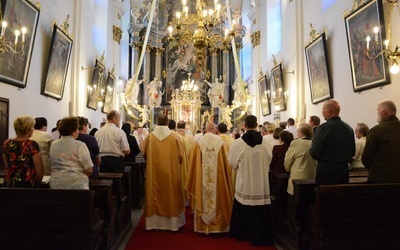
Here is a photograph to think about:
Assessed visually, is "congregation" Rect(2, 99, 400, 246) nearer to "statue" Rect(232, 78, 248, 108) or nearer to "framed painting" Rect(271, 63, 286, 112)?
"framed painting" Rect(271, 63, 286, 112)

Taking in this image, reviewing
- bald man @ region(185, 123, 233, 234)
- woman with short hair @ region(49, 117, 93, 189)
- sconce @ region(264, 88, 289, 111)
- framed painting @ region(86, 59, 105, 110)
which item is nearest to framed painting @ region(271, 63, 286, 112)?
sconce @ region(264, 88, 289, 111)

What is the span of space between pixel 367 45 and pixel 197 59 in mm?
8705

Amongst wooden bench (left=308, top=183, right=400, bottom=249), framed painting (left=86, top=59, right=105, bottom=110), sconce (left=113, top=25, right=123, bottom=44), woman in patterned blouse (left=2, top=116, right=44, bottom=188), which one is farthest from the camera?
sconce (left=113, top=25, right=123, bottom=44)

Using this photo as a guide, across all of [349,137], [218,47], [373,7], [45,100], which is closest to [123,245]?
[349,137]

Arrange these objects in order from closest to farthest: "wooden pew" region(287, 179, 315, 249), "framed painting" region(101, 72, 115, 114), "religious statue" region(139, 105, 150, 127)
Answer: "wooden pew" region(287, 179, 315, 249) < "framed painting" region(101, 72, 115, 114) < "religious statue" region(139, 105, 150, 127)

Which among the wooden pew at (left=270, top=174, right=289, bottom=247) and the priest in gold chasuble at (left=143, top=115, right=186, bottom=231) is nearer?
the wooden pew at (left=270, top=174, right=289, bottom=247)

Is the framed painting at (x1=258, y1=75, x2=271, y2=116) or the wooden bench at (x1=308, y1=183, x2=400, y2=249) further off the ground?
the framed painting at (x1=258, y1=75, x2=271, y2=116)

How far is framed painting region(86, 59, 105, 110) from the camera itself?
12728 millimetres

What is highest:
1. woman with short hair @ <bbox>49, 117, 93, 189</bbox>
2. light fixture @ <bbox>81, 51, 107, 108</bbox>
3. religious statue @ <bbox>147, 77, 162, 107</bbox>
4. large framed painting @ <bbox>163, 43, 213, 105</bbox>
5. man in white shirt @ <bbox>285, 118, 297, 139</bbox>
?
large framed painting @ <bbox>163, 43, 213, 105</bbox>

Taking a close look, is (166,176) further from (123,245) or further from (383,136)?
(383,136)

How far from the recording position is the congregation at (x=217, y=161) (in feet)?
12.2

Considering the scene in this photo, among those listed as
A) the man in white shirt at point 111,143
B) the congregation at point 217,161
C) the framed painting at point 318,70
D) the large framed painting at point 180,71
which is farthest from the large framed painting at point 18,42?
the large framed painting at point 180,71

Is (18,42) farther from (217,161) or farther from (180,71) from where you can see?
(180,71)

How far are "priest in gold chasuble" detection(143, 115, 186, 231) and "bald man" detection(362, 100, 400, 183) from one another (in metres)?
3.00
